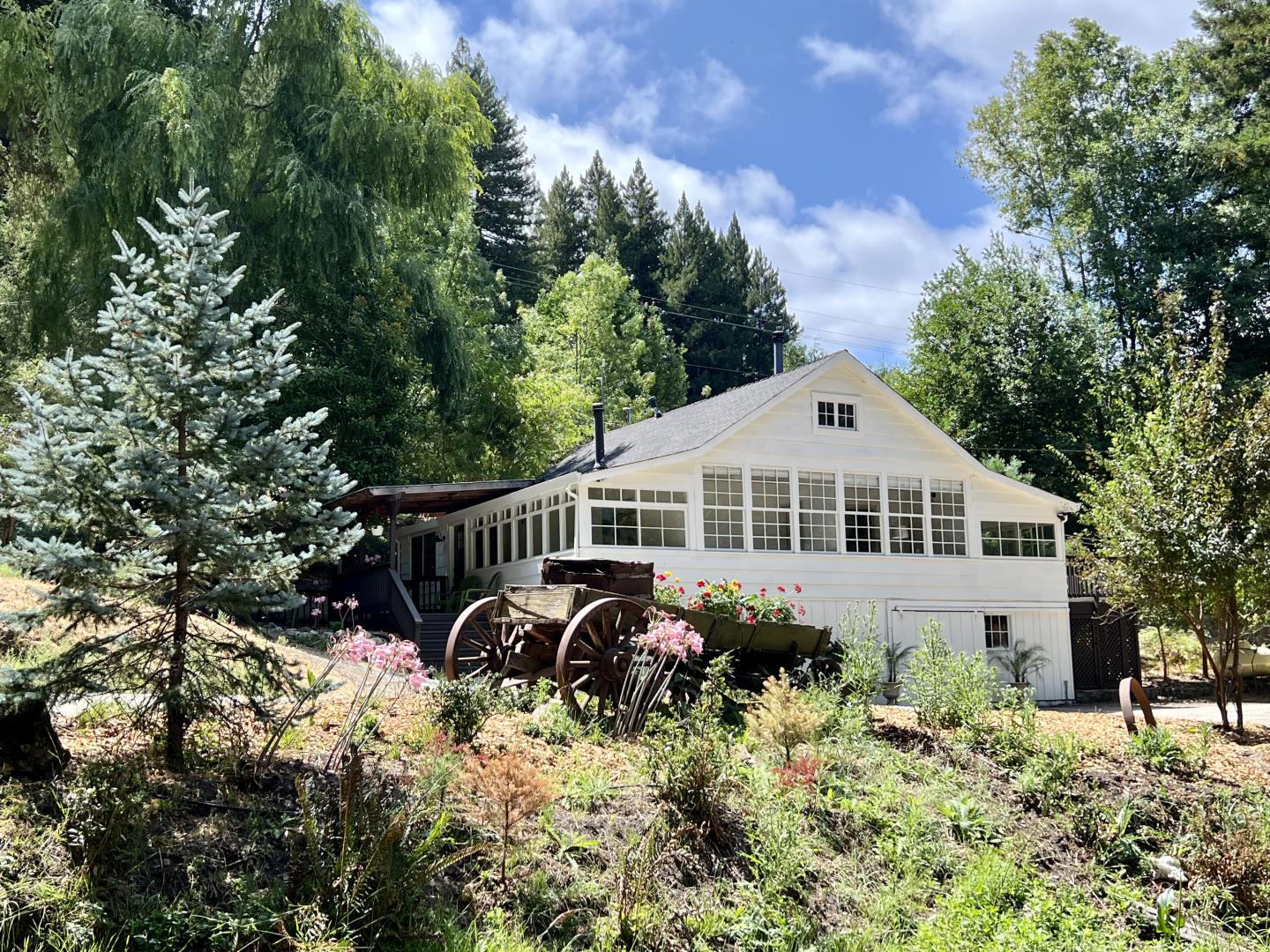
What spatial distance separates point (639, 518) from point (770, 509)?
2805 millimetres

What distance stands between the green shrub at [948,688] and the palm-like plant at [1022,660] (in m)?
11.8

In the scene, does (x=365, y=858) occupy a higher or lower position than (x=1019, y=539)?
lower

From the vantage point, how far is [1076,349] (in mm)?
34156

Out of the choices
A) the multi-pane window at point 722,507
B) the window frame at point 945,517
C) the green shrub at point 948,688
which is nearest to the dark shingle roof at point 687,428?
the multi-pane window at point 722,507

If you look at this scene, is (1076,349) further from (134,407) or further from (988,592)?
(134,407)

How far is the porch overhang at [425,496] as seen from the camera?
2056 cm

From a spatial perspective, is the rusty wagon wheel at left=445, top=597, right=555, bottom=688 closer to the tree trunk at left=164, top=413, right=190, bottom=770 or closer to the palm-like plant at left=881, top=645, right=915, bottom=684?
the tree trunk at left=164, top=413, right=190, bottom=770

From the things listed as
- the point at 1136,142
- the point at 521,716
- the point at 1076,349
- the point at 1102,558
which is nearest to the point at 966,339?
the point at 1076,349

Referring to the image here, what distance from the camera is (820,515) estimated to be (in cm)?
2211

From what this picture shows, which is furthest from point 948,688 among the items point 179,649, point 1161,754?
point 179,649

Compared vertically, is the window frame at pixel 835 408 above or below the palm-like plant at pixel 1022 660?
above

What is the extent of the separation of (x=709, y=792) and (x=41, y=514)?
4839 millimetres

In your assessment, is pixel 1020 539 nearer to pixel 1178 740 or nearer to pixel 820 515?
pixel 820 515

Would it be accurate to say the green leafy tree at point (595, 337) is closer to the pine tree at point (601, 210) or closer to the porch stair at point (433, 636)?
the pine tree at point (601, 210)
